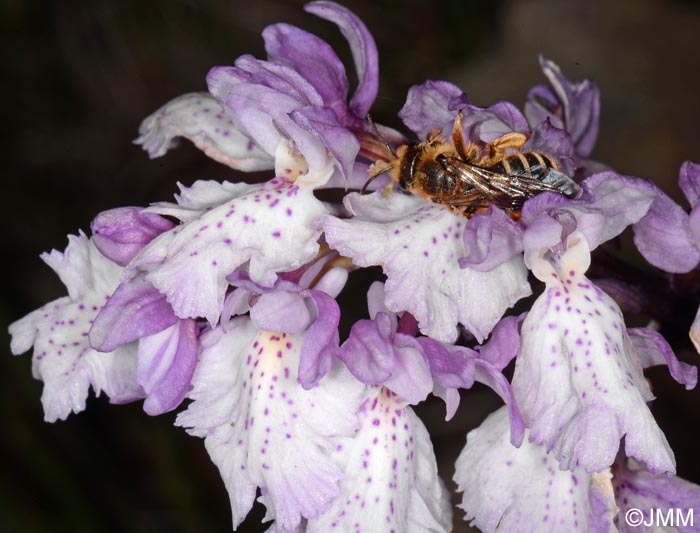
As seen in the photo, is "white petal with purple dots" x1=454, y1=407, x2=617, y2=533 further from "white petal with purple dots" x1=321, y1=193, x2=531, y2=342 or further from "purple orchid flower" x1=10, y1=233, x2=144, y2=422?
"purple orchid flower" x1=10, y1=233, x2=144, y2=422

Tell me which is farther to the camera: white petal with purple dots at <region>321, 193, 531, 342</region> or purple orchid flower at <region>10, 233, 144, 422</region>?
purple orchid flower at <region>10, 233, 144, 422</region>

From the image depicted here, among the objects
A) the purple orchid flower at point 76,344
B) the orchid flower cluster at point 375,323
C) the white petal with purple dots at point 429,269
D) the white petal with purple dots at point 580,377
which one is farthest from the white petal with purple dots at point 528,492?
the purple orchid flower at point 76,344

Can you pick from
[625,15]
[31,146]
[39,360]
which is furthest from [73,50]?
[39,360]

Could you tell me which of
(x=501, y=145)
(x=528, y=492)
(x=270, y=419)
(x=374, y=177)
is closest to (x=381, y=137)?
(x=374, y=177)

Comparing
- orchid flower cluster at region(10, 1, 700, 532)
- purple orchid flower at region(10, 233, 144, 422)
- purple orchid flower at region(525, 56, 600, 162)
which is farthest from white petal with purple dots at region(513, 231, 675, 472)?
purple orchid flower at region(10, 233, 144, 422)

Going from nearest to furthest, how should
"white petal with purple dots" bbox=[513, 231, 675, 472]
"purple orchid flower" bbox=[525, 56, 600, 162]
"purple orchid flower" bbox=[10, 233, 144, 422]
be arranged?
"white petal with purple dots" bbox=[513, 231, 675, 472] < "purple orchid flower" bbox=[10, 233, 144, 422] < "purple orchid flower" bbox=[525, 56, 600, 162]

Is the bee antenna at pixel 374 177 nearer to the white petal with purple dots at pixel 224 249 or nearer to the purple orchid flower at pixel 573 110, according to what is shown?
the white petal with purple dots at pixel 224 249
